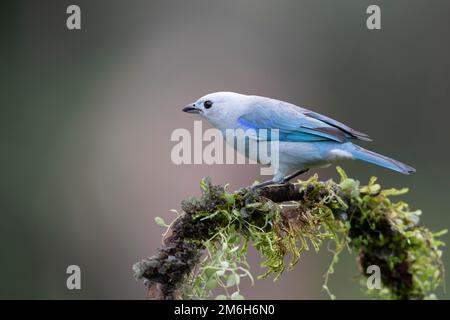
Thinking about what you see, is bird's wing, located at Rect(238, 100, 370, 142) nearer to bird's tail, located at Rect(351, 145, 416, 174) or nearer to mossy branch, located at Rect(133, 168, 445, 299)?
bird's tail, located at Rect(351, 145, 416, 174)

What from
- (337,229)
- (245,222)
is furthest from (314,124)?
(245,222)

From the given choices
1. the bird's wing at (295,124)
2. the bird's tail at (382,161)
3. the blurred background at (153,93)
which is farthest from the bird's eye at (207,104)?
the blurred background at (153,93)

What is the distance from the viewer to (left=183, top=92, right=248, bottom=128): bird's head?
4816mm

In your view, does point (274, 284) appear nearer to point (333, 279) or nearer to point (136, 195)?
point (333, 279)

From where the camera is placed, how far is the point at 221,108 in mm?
4855

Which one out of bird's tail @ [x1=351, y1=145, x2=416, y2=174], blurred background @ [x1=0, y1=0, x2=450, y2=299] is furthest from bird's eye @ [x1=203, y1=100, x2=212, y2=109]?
blurred background @ [x1=0, y1=0, x2=450, y2=299]

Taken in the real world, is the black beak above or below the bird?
above

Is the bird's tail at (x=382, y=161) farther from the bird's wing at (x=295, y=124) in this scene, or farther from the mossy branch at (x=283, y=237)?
the mossy branch at (x=283, y=237)

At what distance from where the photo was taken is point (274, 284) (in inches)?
292

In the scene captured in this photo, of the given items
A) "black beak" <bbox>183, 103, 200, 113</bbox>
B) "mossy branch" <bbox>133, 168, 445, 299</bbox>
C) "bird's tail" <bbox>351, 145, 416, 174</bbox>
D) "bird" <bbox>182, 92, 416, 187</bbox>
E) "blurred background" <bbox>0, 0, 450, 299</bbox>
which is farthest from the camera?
"blurred background" <bbox>0, 0, 450, 299</bbox>

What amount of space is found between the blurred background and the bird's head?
3.10 m

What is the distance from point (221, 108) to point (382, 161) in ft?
4.70

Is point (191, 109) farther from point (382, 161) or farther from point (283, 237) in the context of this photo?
point (283, 237)

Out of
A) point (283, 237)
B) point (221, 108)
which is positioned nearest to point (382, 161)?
point (283, 237)
